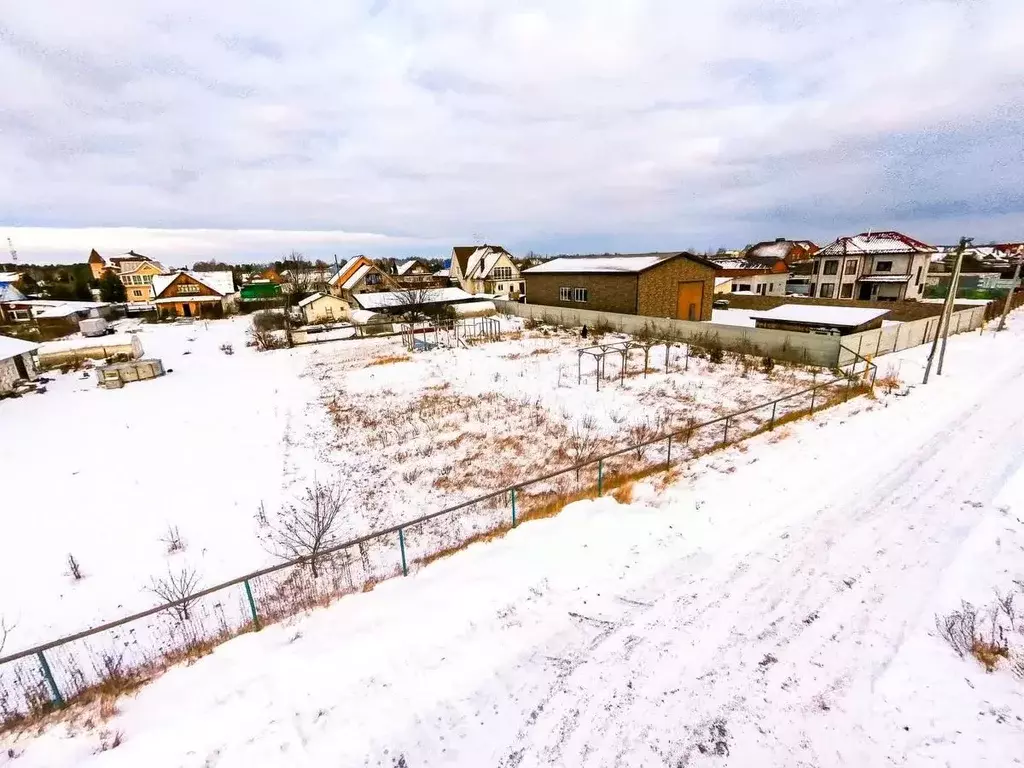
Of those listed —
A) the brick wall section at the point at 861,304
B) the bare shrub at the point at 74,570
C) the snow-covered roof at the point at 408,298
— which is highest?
the snow-covered roof at the point at 408,298

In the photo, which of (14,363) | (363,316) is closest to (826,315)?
(363,316)

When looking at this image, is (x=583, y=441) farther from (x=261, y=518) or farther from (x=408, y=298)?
(x=408, y=298)

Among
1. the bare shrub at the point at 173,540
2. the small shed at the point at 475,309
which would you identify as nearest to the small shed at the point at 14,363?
the bare shrub at the point at 173,540

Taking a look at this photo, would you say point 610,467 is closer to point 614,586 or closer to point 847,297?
point 614,586

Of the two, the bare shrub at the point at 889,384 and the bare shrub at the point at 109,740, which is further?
the bare shrub at the point at 889,384

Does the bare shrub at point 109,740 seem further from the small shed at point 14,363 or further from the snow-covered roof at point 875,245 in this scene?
the snow-covered roof at point 875,245

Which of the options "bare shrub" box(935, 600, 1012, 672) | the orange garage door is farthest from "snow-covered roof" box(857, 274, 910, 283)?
"bare shrub" box(935, 600, 1012, 672)
